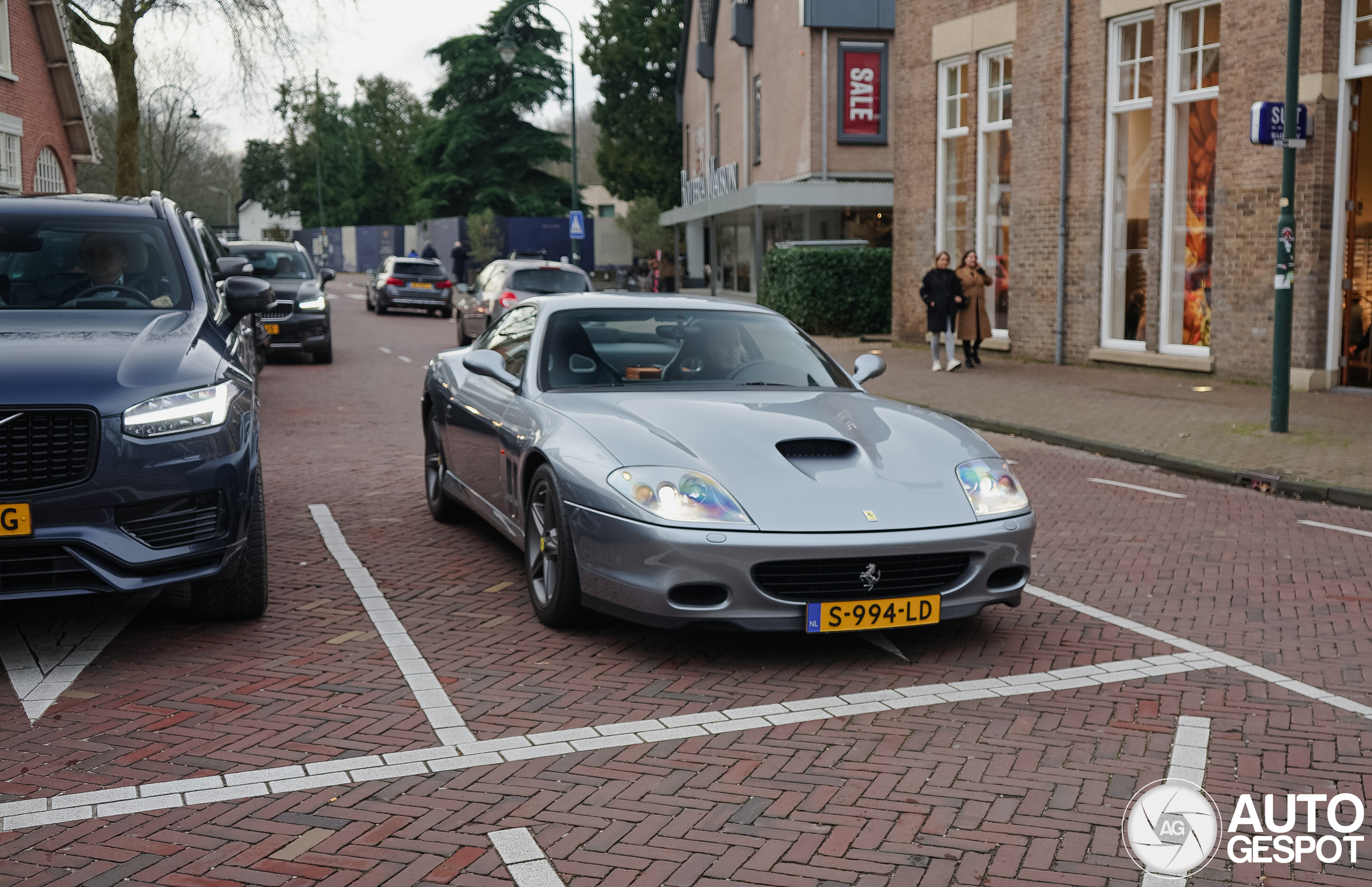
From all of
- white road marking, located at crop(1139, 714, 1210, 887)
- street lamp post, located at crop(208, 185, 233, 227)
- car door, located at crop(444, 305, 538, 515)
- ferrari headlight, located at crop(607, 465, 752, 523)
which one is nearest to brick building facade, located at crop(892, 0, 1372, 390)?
car door, located at crop(444, 305, 538, 515)

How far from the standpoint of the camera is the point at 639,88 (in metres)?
56.2

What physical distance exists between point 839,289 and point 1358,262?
12039mm

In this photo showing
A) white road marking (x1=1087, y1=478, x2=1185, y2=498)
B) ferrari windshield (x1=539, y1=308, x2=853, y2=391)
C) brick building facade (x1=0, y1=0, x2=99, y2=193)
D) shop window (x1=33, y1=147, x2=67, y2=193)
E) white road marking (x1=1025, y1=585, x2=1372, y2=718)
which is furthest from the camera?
shop window (x1=33, y1=147, x2=67, y2=193)

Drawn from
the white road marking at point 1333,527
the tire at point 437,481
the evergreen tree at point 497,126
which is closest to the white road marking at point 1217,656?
the white road marking at point 1333,527

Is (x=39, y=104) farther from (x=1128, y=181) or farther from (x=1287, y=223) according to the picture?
(x=1287, y=223)

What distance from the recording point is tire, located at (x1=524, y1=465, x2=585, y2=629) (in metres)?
5.55

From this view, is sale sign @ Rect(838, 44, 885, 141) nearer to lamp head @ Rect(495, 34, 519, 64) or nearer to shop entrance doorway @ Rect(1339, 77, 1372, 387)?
lamp head @ Rect(495, 34, 519, 64)

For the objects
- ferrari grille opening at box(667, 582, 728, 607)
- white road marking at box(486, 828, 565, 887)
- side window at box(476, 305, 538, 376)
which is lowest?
white road marking at box(486, 828, 565, 887)

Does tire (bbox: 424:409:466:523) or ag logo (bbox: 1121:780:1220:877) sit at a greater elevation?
tire (bbox: 424:409:466:523)

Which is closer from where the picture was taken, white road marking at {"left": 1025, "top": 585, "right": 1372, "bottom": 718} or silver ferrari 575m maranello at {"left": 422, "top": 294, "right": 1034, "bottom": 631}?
white road marking at {"left": 1025, "top": 585, "right": 1372, "bottom": 718}

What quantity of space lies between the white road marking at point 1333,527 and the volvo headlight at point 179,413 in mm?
6623

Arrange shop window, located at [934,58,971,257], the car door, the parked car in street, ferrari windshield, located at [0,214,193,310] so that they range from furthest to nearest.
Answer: shop window, located at [934,58,971,257] < the parked car in street < the car door < ferrari windshield, located at [0,214,193,310]

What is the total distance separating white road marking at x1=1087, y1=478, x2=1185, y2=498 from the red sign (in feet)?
79.1

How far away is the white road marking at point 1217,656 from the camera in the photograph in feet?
16.0
